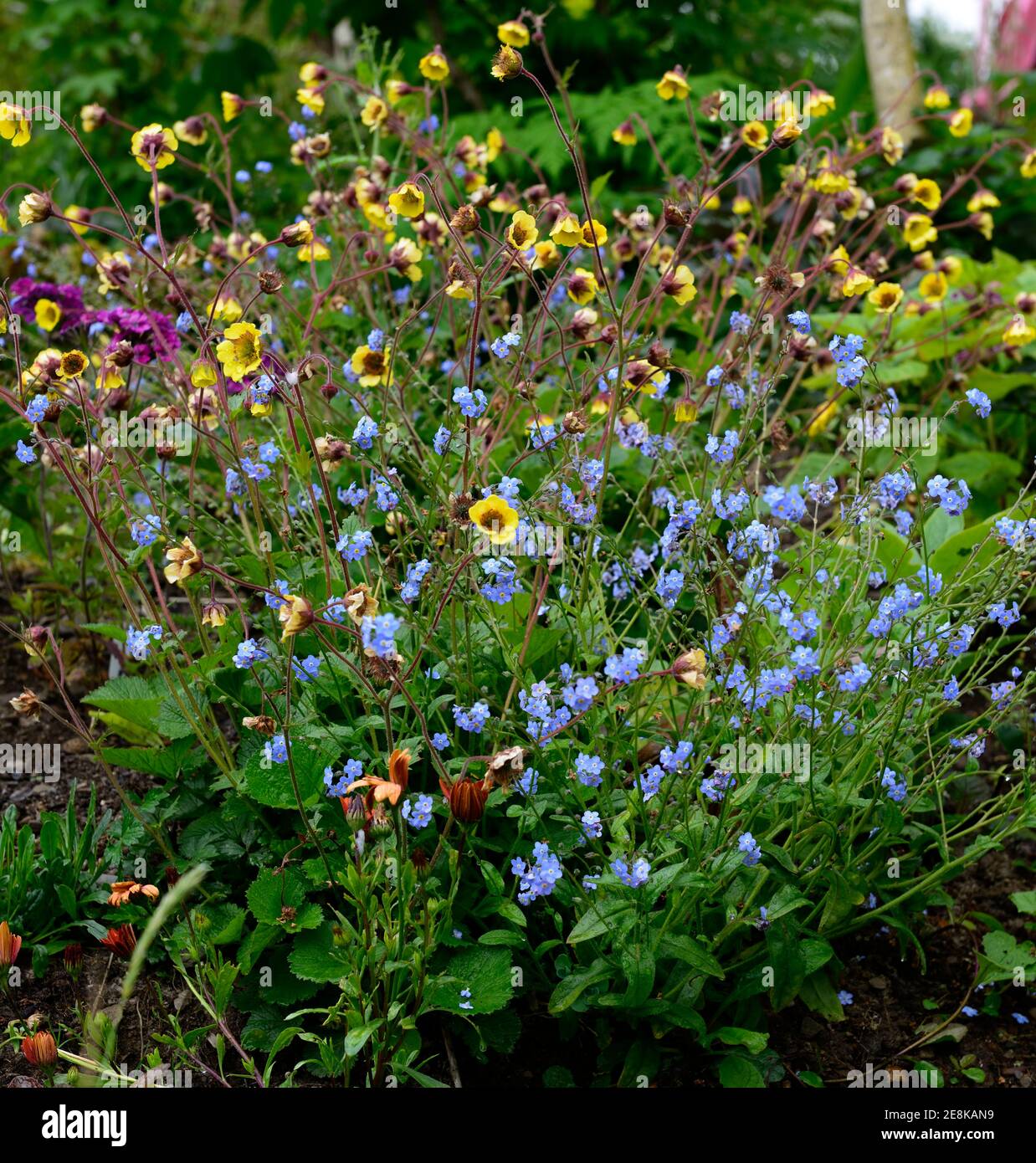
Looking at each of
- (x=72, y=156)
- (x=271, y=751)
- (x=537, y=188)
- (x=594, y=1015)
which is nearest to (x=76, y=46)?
(x=72, y=156)

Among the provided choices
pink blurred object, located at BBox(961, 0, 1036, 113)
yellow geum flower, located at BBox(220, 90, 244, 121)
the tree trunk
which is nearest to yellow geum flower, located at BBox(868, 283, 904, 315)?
yellow geum flower, located at BBox(220, 90, 244, 121)

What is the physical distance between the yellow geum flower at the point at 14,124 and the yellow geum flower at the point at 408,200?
0.63 m

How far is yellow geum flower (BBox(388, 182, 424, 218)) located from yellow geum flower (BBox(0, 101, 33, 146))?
2.06 feet

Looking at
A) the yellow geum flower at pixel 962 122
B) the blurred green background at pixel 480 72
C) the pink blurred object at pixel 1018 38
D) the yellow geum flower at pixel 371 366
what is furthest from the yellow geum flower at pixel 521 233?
the pink blurred object at pixel 1018 38

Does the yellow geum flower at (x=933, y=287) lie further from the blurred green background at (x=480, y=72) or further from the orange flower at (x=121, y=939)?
the orange flower at (x=121, y=939)

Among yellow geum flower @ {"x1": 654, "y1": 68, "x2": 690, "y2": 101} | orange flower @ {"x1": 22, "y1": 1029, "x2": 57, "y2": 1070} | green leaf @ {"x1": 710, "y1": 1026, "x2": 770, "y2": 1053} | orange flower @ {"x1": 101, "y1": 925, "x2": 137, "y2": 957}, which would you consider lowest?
green leaf @ {"x1": 710, "y1": 1026, "x2": 770, "y2": 1053}

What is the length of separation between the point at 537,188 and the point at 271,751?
4.55 feet

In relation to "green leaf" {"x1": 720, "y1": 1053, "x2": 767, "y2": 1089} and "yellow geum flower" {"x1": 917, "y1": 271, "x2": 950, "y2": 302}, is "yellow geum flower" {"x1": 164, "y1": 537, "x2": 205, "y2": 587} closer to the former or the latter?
"green leaf" {"x1": 720, "y1": 1053, "x2": 767, "y2": 1089}

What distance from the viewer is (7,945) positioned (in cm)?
186

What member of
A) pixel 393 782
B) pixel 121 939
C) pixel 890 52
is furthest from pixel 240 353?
pixel 890 52

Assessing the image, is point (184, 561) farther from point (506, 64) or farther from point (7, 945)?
point (506, 64)

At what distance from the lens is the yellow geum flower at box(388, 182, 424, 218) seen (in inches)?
77.8
